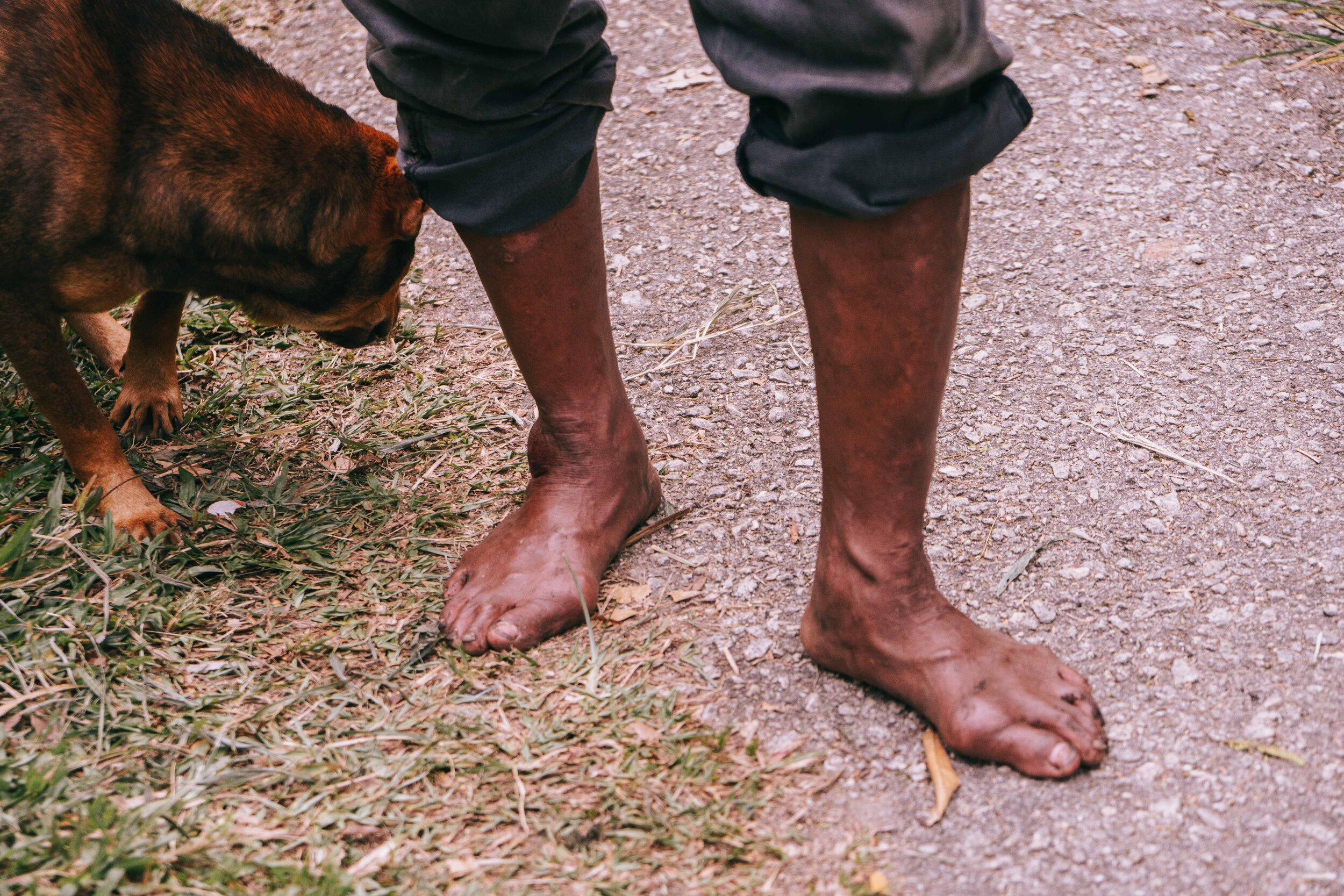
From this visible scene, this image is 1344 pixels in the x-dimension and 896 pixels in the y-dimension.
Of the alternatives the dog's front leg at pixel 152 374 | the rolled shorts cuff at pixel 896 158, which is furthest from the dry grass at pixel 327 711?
the rolled shorts cuff at pixel 896 158

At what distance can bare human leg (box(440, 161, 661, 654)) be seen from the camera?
6.93 ft

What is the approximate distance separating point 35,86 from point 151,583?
1.08 meters

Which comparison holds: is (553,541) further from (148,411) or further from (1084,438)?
(148,411)

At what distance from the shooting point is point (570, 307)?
2.16 m

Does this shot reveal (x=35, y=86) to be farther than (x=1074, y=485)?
No

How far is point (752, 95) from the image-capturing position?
1532 mm

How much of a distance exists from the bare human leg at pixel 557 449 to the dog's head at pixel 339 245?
45 centimetres

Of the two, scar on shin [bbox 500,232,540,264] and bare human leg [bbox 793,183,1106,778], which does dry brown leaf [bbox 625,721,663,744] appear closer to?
bare human leg [bbox 793,183,1106,778]

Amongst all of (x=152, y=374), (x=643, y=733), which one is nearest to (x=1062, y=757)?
(x=643, y=733)

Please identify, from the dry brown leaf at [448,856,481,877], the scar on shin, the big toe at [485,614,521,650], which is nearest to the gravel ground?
the big toe at [485,614,521,650]

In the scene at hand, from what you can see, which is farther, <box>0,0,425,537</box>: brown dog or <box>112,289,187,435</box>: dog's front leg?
<box>112,289,187,435</box>: dog's front leg

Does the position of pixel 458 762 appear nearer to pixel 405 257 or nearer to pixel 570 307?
Result: pixel 570 307

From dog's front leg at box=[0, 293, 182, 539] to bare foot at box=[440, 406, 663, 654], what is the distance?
2.75ft

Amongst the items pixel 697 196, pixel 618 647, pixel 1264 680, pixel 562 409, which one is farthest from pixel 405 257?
pixel 1264 680
